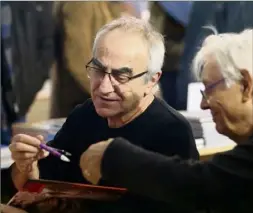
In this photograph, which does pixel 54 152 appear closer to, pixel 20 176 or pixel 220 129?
pixel 20 176

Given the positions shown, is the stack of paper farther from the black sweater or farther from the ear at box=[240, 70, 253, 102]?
the ear at box=[240, 70, 253, 102]

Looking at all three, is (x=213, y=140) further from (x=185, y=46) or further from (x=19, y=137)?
(x=19, y=137)

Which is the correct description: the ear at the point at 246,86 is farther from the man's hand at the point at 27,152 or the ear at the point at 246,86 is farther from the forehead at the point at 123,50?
the man's hand at the point at 27,152

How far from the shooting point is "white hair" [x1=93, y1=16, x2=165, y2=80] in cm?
85

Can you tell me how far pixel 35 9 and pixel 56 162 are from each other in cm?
39

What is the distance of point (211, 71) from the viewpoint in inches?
31.3

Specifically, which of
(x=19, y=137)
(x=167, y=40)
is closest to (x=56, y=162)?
(x=19, y=137)

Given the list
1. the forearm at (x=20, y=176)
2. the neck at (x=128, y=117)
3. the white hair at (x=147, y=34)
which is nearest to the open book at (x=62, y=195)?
the forearm at (x=20, y=176)

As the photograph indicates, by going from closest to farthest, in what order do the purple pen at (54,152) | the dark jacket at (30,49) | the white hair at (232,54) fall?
the white hair at (232,54) → the purple pen at (54,152) → the dark jacket at (30,49)

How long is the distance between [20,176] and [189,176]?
321 mm

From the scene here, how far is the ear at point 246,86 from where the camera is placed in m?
0.76

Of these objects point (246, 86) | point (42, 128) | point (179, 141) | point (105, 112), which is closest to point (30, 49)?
point (42, 128)

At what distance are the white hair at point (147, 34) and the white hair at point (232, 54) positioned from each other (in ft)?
0.32

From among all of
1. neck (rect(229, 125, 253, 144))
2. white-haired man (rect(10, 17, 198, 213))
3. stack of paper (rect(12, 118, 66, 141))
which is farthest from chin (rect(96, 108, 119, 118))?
neck (rect(229, 125, 253, 144))
